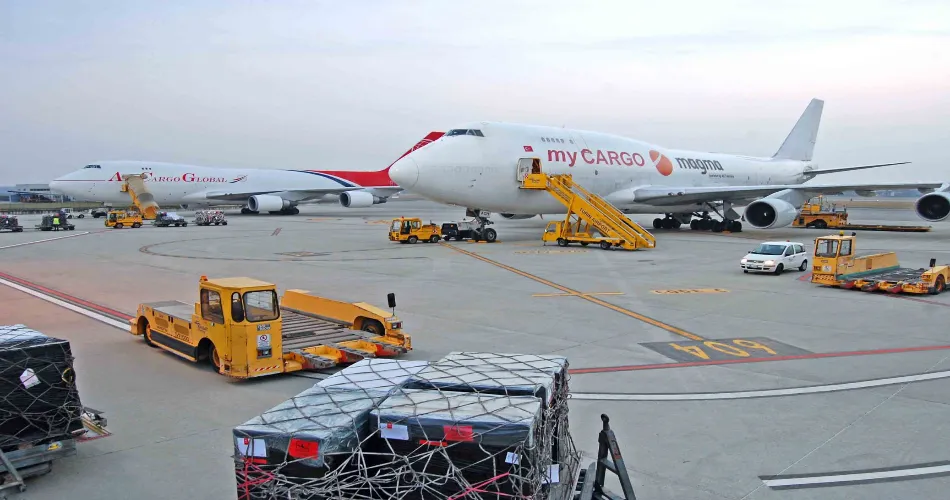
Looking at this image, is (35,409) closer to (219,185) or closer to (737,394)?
(737,394)

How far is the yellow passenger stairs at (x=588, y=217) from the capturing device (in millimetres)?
31828

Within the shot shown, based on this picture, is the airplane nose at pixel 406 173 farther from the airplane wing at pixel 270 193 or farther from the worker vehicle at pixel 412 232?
the airplane wing at pixel 270 193

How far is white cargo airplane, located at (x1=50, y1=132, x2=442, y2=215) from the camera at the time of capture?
5600 centimetres

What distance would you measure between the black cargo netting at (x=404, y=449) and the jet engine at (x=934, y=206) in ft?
119

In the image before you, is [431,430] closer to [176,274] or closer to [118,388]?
[118,388]

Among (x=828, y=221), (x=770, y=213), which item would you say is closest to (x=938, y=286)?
(x=770, y=213)

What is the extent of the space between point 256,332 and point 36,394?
350cm

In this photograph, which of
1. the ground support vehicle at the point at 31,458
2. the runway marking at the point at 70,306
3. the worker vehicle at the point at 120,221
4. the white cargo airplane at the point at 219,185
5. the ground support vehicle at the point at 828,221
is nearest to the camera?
the ground support vehicle at the point at 31,458

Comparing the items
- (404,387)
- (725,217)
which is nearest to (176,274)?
(404,387)

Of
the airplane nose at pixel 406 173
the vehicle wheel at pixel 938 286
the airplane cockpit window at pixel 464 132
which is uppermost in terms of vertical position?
the airplane cockpit window at pixel 464 132

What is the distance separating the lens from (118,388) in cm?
1030

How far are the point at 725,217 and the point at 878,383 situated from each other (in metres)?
32.6

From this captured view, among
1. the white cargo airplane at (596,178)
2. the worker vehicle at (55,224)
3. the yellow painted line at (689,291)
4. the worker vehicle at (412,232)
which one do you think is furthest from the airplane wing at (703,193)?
the worker vehicle at (55,224)

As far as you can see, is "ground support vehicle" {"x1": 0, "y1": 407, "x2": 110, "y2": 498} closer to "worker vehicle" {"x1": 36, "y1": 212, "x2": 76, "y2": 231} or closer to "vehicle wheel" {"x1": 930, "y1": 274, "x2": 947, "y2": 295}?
"vehicle wheel" {"x1": 930, "y1": 274, "x2": 947, "y2": 295}
